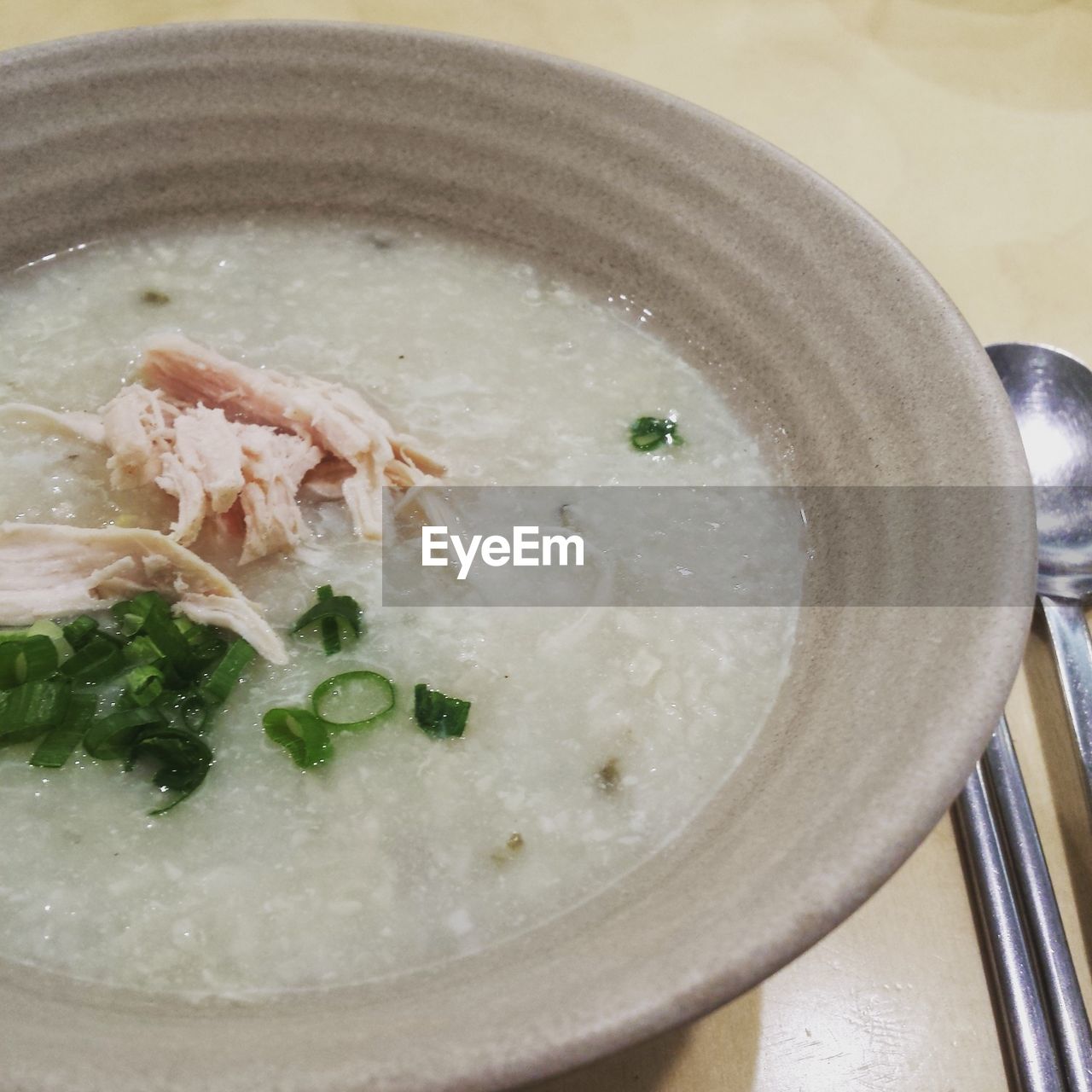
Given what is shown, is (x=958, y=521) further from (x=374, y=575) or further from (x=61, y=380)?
(x=61, y=380)

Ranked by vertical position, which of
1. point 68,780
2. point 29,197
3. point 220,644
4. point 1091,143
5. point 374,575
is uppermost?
point 1091,143

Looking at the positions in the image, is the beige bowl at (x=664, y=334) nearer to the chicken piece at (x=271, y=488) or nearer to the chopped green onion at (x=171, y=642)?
the chopped green onion at (x=171, y=642)

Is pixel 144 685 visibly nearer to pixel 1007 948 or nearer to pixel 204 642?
pixel 204 642

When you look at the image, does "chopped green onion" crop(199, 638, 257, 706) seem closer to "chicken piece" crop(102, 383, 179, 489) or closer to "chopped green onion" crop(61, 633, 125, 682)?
"chopped green onion" crop(61, 633, 125, 682)

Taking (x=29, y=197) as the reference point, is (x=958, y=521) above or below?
below

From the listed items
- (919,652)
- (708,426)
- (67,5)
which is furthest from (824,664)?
(67,5)
